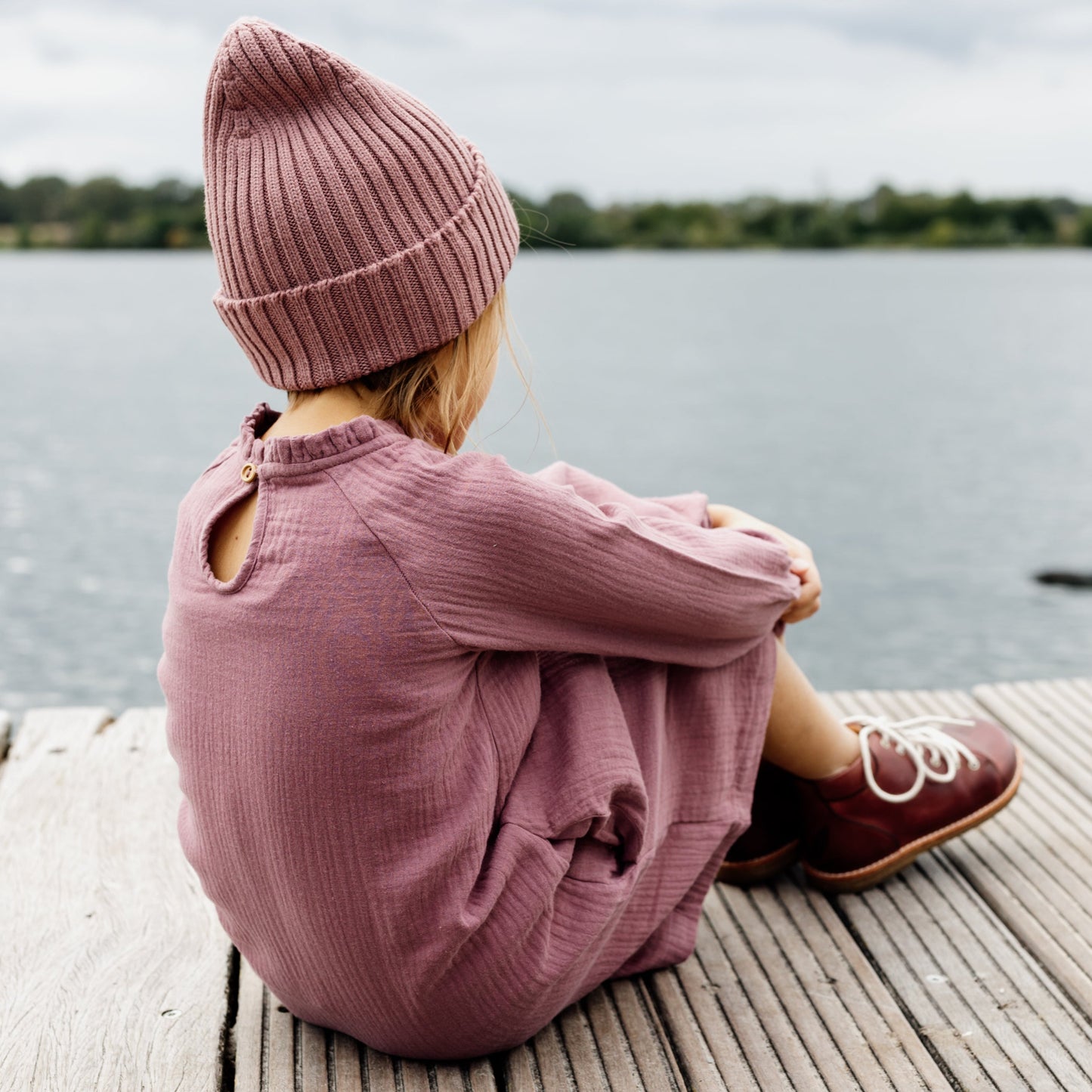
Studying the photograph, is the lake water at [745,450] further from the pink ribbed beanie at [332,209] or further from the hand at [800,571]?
the hand at [800,571]

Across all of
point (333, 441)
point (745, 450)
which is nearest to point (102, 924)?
point (333, 441)

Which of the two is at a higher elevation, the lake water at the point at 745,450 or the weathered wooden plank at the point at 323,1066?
the weathered wooden plank at the point at 323,1066

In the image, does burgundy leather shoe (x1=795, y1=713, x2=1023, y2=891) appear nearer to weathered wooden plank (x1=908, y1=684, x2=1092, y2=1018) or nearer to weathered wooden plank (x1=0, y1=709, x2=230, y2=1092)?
weathered wooden plank (x1=908, y1=684, x2=1092, y2=1018)

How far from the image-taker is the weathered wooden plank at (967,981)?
146cm

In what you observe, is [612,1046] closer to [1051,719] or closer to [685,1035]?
[685,1035]

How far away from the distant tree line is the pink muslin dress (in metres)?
22.8

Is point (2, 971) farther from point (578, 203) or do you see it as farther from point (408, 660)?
point (578, 203)

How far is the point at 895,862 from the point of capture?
180 centimetres

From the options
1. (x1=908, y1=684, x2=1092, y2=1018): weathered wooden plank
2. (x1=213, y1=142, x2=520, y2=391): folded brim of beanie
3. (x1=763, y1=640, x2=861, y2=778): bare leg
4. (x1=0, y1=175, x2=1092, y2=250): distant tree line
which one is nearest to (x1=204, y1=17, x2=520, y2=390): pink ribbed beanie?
(x1=213, y1=142, x2=520, y2=391): folded brim of beanie

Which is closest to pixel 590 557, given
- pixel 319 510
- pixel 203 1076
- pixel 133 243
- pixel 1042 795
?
pixel 319 510

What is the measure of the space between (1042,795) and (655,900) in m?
0.93

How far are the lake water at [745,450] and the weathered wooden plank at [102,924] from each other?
0.84 metres

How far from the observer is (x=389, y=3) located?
13.6 metres

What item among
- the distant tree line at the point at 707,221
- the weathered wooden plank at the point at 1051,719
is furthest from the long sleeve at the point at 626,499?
the distant tree line at the point at 707,221
